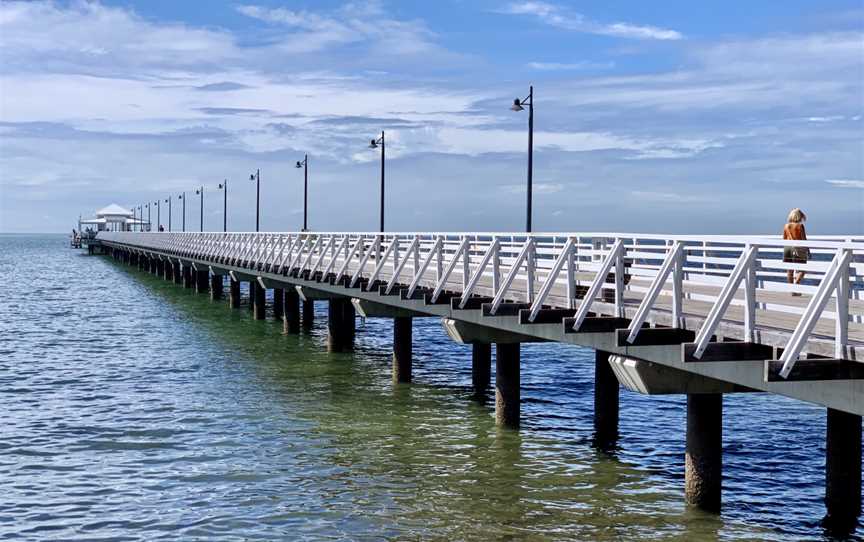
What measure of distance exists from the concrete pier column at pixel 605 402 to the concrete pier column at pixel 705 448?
16.0ft

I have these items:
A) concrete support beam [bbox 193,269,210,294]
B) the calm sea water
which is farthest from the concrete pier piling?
the calm sea water

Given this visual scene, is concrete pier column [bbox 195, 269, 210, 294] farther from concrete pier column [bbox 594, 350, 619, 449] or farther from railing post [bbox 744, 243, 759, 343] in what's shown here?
railing post [bbox 744, 243, 759, 343]

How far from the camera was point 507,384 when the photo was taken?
19.3 metres

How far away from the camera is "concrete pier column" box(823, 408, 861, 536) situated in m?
13.7

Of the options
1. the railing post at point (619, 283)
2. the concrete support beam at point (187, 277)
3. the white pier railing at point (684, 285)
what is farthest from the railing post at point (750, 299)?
the concrete support beam at point (187, 277)

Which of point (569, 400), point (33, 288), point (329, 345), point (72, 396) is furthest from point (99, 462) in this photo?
point (33, 288)

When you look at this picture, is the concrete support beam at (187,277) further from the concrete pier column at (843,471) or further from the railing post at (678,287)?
the railing post at (678,287)

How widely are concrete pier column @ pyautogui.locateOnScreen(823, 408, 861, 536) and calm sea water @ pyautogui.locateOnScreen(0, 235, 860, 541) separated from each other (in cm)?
33

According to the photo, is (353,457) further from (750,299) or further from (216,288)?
(216,288)

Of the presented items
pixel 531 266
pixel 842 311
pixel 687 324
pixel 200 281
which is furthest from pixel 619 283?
pixel 200 281

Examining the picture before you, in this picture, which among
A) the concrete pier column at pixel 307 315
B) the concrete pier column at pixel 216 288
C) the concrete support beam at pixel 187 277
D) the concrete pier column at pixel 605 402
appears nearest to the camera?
the concrete pier column at pixel 605 402

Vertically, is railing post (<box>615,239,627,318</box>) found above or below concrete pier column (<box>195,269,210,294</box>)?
above

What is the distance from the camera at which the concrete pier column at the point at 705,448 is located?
44.4ft

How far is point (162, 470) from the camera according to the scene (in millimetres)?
16484
